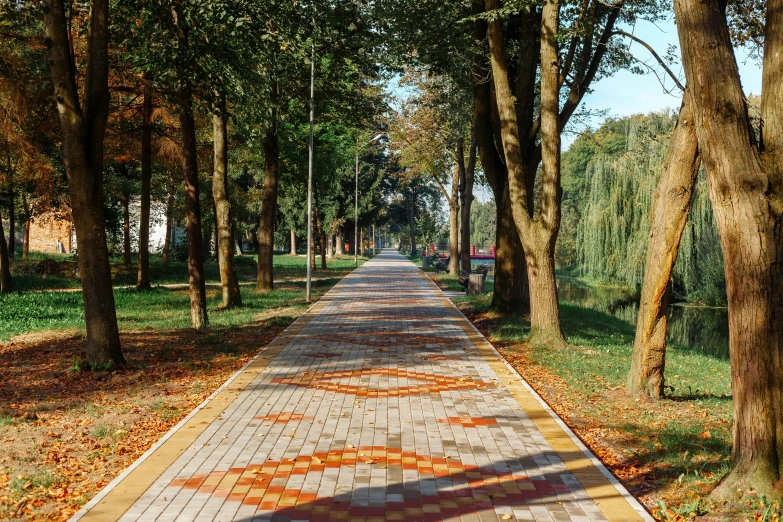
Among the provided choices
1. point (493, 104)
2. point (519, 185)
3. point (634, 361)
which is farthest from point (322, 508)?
point (493, 104)

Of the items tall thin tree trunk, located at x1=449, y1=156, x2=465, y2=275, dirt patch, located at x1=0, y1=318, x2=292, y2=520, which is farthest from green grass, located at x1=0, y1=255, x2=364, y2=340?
tall thin tree trunk, located at x1=449, y1=156, x2=465, y2=275

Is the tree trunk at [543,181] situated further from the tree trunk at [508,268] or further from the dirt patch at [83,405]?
the dirt patch at [83,405]

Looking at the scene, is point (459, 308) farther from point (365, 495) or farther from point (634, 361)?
point (365, 495)

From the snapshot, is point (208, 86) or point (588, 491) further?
point (208, 86)

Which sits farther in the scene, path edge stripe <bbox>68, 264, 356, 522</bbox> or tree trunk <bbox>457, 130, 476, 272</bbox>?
tree trunk <bbox>457, 130, 476, 272</bbox>

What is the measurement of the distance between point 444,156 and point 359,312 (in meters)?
18.2

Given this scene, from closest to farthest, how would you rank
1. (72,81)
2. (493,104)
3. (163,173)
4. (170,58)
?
(72,81) < (170,58) < (493,104) < (163,173)

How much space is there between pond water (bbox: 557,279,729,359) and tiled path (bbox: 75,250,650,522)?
1086 cm

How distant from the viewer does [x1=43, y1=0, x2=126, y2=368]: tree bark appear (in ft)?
31.4

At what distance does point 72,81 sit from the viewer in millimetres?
9734

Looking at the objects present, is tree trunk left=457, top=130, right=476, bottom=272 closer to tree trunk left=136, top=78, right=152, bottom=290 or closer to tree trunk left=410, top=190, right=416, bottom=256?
tree trunk left=136, top=78, right=152, bottom=290

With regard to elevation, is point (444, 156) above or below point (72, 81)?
above

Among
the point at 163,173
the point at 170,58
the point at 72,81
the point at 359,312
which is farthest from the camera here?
the point at 163,173

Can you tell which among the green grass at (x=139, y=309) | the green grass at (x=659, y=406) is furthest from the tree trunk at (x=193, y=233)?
the green grass at (x=659, y=406)
